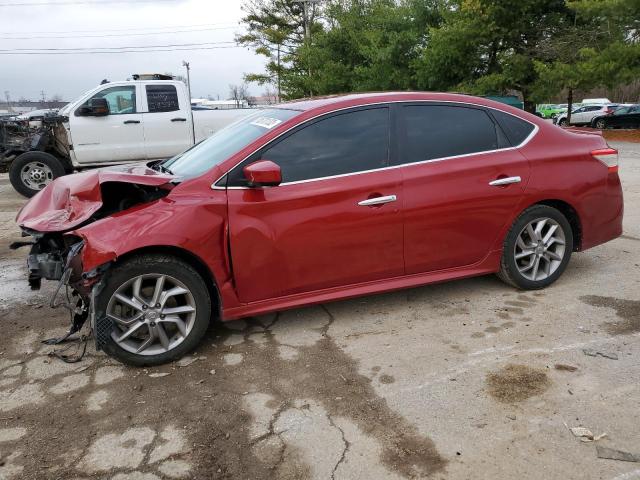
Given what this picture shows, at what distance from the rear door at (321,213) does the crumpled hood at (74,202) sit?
65 centimetres

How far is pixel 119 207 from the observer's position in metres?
3.66

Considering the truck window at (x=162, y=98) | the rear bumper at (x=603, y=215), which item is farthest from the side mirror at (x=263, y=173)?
the truck window at (x=162, y=98)

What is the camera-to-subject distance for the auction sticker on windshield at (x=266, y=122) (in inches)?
149

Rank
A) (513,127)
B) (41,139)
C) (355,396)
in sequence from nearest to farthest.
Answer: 1. (355,396)
2. (513,127)
3. (41,139)

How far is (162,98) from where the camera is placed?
1068 centimetres

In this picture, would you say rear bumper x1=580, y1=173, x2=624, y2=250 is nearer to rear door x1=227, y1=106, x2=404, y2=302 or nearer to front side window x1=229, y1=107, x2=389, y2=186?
rear door x1=227, y1=106, x2=404, y2=302

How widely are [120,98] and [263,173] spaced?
829 cm

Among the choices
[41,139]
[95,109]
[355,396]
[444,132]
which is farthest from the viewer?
[41,139]

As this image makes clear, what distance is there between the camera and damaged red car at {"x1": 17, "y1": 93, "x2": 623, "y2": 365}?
3.38 m

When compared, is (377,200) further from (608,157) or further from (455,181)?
(608,157)

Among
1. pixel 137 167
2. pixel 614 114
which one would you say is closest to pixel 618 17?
→ pixel 614 114

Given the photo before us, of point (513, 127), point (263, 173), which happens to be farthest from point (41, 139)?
point (513, 127)

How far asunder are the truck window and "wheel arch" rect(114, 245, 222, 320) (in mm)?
7981

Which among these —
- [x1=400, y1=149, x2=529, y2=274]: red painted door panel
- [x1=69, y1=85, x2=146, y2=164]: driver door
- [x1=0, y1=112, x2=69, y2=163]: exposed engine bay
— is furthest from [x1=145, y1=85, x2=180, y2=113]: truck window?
[x1=400, y1=149, x2=529, y2=274]: red painted door panel
